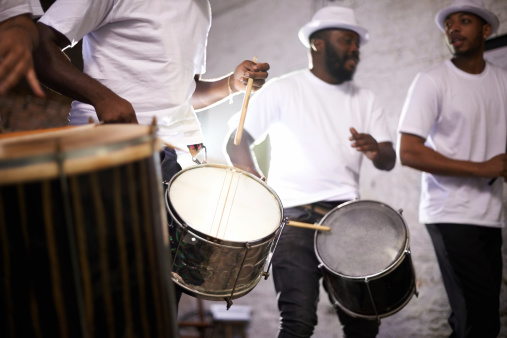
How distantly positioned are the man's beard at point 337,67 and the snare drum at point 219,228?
146 cm

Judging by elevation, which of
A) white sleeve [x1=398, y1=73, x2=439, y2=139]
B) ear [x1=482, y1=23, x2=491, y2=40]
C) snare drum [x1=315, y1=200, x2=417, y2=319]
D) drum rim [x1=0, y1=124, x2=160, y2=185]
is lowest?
snare drum [x1=315, y1=200, x2=417, y2=319]

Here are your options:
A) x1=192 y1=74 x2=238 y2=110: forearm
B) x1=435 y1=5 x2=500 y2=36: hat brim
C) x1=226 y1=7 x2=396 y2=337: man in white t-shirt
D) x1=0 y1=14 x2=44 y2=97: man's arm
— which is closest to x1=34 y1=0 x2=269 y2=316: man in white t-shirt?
x1=192 y1=74 x2=238 y2=110: forearm

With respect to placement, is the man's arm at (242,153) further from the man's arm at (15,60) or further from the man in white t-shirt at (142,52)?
the man's arm at (15,60)

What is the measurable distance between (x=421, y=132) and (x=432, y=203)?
0.39 m

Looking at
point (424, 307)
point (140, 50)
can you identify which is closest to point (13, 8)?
point (140, 50)

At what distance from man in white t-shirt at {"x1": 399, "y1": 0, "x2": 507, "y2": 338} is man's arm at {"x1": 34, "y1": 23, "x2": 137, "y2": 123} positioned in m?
1.68

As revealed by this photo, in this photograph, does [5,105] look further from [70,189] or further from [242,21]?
[70,189]

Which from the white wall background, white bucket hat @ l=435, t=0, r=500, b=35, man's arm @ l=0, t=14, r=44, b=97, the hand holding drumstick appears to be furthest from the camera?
the white wall background

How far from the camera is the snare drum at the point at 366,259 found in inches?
84.0

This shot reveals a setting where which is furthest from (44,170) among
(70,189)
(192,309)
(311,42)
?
→ (192,309)

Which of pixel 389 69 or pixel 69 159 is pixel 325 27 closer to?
pixel 389 69

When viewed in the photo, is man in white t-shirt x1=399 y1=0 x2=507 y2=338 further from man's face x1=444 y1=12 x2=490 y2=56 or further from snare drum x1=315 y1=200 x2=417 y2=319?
snare drum x1=315 y1=200 x2=417 y2=319

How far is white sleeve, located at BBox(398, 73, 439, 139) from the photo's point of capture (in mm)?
2605

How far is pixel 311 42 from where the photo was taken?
10.6 ft
